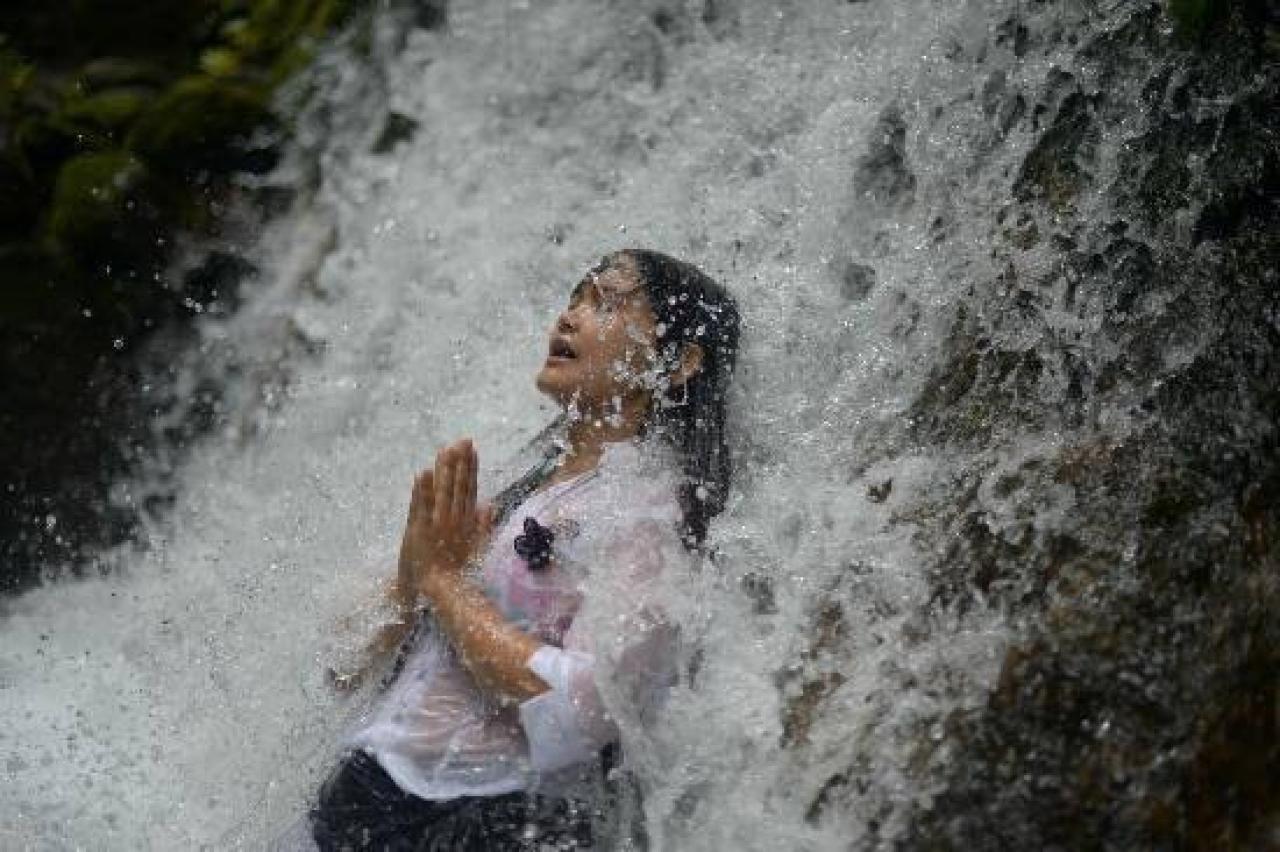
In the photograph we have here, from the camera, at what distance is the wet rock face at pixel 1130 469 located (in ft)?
9.12

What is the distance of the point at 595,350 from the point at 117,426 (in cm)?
413

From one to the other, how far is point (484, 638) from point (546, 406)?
2.76 metres

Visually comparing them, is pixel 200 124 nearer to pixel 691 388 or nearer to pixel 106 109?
pixel 106 109

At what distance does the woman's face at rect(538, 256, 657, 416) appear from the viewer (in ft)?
11.4

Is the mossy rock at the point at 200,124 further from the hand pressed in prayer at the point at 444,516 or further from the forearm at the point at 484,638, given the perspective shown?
the forearm at the point at 484,638

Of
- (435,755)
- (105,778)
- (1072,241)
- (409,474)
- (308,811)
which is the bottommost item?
(105,778)

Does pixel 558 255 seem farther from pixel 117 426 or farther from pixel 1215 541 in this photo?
pixel 1215 541

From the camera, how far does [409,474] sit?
19.3 feet

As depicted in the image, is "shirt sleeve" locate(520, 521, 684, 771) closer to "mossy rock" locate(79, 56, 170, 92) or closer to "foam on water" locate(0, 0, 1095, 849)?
"foam on water" locate(0, 0, 1095, 849)

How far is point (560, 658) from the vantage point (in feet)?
9.81

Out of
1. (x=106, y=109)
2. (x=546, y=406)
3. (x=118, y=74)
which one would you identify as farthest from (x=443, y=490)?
(x=118, y=74)

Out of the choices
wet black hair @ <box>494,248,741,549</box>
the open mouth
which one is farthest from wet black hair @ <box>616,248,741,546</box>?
the open mouth

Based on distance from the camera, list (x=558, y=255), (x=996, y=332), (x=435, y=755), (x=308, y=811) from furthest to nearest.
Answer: (x=558, y=255) < (x=996, y=332) < (x=308, y=811) < (x=435, y=755)

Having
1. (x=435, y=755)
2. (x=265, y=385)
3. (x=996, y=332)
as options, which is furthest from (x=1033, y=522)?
(x=265, y=385)
